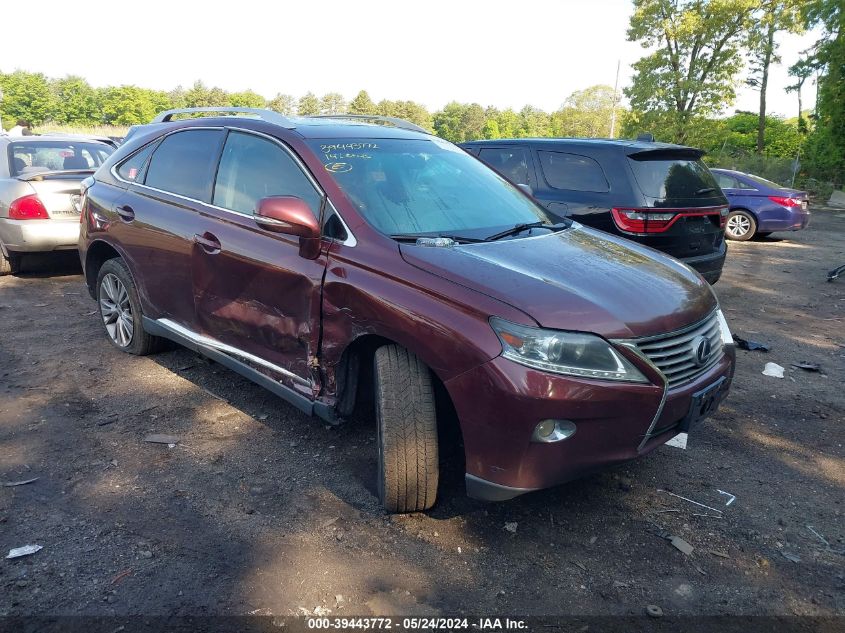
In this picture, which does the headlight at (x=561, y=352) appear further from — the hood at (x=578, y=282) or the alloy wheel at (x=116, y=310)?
the alloy wheel at (x=116, y=310)

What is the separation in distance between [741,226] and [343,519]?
508 inches

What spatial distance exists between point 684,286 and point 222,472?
2638 mm

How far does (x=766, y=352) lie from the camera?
223 inches

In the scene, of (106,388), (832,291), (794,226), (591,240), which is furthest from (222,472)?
(794,226)

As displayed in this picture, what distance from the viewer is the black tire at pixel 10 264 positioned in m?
7.67

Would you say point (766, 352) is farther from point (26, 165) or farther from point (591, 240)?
point (26, 165)

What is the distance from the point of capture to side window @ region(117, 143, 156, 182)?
4.70m

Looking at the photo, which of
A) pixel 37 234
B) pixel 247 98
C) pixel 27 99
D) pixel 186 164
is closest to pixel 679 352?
pixel 186 164

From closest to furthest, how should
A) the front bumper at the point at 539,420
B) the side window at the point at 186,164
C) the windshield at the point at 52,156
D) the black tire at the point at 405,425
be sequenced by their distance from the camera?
the front bumper at the point at 539,420 → the black tire at the point at 405,425 → the side window at the point at 186,164 → the windshield at the point at 52,156

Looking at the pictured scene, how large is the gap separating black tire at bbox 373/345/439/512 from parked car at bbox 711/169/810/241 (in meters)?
12.1

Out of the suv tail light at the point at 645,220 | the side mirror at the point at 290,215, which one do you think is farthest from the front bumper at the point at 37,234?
the suv tail light at the point at 645,220

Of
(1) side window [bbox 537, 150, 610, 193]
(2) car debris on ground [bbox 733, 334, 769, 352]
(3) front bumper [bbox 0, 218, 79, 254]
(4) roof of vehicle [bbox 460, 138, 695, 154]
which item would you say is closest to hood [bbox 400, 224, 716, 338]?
(2) car debris on ground [bbox 733, 334, 769, 352]

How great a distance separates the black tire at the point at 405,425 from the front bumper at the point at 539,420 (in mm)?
210

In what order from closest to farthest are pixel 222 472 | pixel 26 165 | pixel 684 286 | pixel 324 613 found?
pixel 324 613 < pixel 684 286 < pixel 222 472 < pixel 26 165
